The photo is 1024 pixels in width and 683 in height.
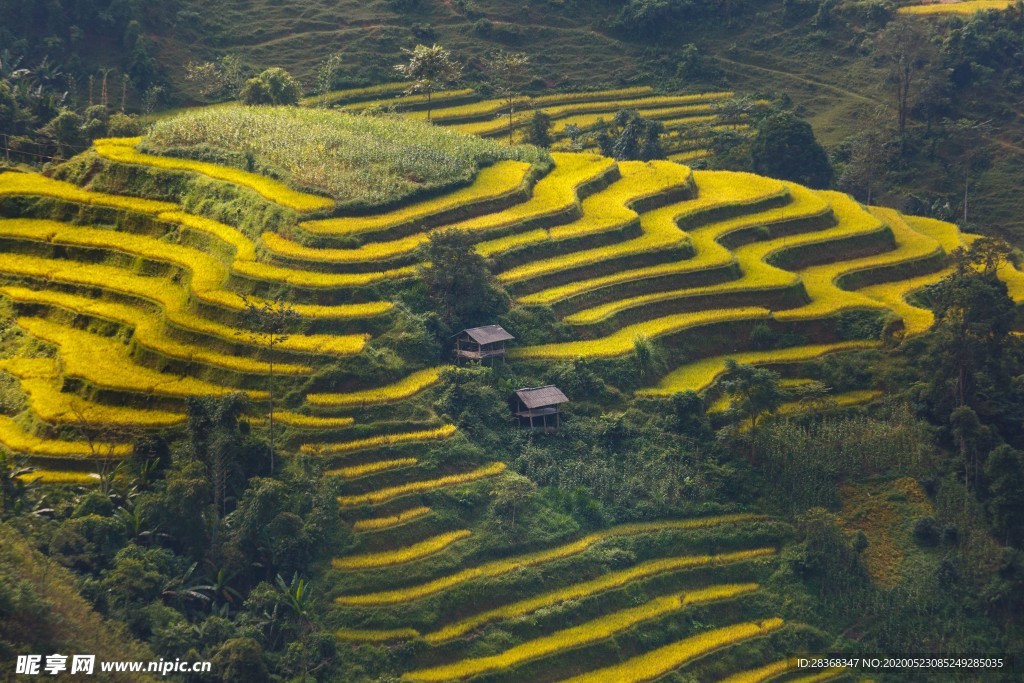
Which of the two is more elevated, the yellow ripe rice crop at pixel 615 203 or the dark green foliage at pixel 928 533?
the yellow ripe rice crop at pixel 615 203

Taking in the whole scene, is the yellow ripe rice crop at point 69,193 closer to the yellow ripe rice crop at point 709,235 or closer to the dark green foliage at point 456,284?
the dark green foliage at point 456,284

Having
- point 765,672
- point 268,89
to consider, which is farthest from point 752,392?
point 268,89

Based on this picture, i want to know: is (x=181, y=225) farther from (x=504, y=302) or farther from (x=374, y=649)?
(x=374, y=649)

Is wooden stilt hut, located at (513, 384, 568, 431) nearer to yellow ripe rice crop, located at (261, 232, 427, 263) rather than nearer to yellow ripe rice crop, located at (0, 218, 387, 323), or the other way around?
yellow ripe rice crop, located at (0, 218, 387, 323)

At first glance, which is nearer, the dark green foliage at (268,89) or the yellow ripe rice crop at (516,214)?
the yellow ripe rice crop at (516,214)

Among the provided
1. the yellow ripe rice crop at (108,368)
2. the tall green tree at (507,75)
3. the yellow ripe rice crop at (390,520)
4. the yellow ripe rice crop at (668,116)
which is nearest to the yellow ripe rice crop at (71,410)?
the yellow ripe rice crop at (108,368)

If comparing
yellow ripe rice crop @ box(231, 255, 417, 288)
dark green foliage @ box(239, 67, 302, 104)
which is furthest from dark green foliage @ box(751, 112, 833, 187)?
yellow ripe rice crop @ box(231, 255, 417, 288)
